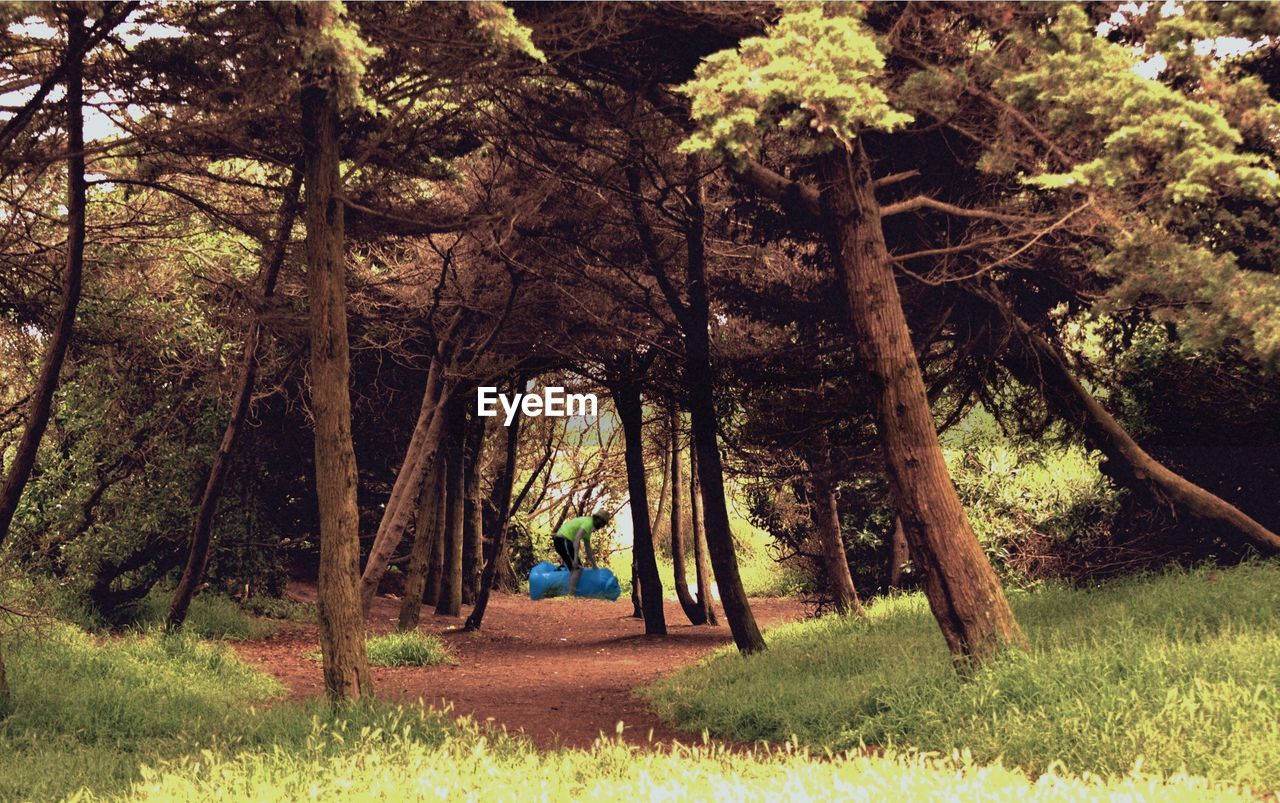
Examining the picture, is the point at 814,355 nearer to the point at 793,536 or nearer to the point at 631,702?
the point at 631,702

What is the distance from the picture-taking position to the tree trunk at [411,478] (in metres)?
15.8

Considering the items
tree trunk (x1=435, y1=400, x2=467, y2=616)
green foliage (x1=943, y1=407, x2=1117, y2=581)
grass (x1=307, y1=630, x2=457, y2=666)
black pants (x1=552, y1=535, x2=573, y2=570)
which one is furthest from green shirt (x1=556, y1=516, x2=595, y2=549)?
grass (x1=307, y1=630, x2=457, y2=666)

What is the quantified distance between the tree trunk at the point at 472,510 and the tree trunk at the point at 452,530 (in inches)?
9.6

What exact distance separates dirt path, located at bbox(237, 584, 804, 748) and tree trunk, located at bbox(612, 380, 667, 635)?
447 mm

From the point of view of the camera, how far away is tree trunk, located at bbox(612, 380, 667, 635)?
17.1 meters

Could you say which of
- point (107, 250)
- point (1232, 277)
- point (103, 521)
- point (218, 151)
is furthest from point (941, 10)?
point (103, 521)

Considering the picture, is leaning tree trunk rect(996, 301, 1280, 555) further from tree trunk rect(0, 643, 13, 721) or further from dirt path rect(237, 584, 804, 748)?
tree trunk rect(0, 643, 13, 721)

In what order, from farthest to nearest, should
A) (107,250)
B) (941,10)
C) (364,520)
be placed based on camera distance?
(364,520), (107,250), (941,10)

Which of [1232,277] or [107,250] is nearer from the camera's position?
[1232,277]

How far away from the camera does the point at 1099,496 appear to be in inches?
547

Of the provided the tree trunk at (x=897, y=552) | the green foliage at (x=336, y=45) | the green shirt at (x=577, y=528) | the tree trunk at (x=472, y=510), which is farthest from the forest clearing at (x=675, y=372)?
the green shirt at (x=577, y=528)

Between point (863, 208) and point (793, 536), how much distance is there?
9777 mm

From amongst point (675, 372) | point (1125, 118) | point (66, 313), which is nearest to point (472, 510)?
point (675, 372)

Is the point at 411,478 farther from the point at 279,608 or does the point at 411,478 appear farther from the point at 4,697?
the point at 4,697
